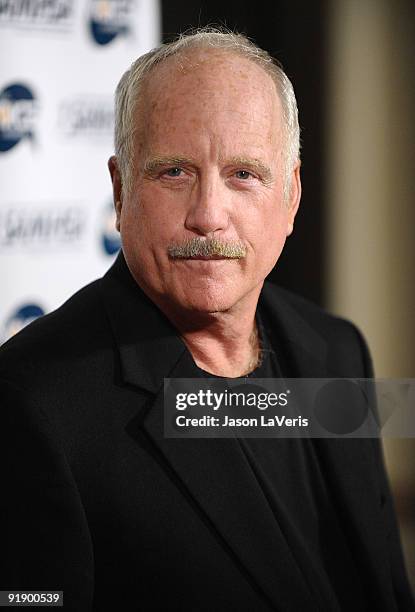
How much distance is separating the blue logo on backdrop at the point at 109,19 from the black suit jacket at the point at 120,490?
63.8 inches

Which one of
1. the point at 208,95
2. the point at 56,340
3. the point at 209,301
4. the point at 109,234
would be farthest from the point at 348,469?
the point at 109,234

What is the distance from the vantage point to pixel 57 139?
2.70m

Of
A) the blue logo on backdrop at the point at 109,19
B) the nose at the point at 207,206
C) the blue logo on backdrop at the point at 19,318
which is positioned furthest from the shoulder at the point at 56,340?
the blue logo on backdrop at the point at 109,19

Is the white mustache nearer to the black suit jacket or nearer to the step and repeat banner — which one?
the black suit jacket

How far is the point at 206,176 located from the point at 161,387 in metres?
0.32

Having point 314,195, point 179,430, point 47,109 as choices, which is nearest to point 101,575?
point 179,430

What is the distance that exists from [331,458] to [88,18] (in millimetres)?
1787

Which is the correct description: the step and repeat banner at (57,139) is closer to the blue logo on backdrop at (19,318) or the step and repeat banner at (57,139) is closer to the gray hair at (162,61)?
the blue logo on backdrop at (19,318)

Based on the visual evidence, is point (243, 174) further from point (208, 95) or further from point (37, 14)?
point (37, 14)

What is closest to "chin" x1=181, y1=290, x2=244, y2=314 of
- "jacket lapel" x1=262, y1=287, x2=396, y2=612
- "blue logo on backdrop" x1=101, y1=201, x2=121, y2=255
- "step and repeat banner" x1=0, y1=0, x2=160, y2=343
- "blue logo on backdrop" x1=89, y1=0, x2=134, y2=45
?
"jacket lapel" x1=262, y1=287, x2=396, y2=612

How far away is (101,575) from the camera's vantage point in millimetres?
1228

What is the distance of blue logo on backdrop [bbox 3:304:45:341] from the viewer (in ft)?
8.61

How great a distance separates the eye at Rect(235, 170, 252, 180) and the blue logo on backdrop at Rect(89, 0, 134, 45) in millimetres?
1667

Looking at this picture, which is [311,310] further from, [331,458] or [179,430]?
[179,430]
